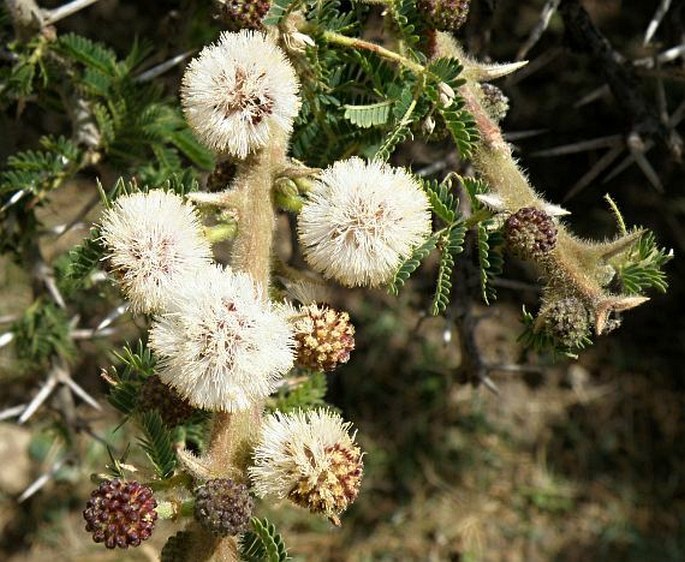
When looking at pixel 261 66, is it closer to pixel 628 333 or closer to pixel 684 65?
pixel 684 65

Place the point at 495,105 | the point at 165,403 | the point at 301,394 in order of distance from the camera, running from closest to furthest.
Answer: the point at 165,403 < the point at 495,105 < the point at 301,394

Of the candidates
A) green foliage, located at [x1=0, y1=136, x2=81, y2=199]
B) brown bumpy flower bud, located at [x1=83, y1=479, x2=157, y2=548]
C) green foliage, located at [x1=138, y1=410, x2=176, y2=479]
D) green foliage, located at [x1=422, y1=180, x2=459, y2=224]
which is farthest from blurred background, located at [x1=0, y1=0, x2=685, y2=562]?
brown bumpy flower bud, located at [x1=83, y1=479, x2=157, y2=548]

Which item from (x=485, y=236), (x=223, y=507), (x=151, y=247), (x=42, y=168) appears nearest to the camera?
(x=223, y=507)

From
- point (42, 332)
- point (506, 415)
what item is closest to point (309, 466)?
point (42, 332)

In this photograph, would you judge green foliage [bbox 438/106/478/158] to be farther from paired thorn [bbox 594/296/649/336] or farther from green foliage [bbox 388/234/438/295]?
paired thorn [bbox 594/296/649/336]

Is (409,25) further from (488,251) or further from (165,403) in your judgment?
(165,403)

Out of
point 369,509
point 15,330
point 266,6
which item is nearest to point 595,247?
point 266,6
